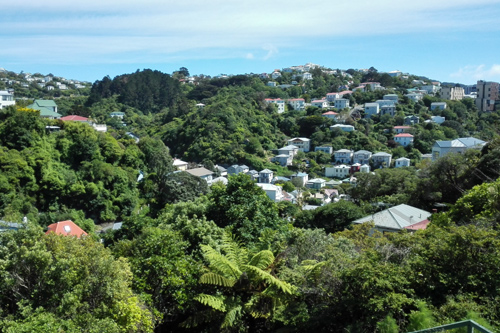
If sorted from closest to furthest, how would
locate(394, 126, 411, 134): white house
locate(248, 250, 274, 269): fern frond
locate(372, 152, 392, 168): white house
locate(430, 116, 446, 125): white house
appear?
locate(248, 250, 274, 269): fern frond < locate(372, 152, 392, 168): white house < locate(394, 126, 411, 134): white house < locate(430, 116, 446, 125): white house

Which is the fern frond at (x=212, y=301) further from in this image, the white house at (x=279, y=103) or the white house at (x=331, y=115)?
the white house at (x=279, y=103)

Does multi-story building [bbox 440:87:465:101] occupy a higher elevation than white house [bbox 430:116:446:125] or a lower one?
higher

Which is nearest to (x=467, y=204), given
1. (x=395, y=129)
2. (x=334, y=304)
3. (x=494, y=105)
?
(x=334, y=304)

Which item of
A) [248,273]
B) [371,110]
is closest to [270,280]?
[248,273]

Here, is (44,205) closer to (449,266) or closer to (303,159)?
(449,266)

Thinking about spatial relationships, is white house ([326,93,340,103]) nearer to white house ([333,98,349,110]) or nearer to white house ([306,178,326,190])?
white house ([333,98,349,110])

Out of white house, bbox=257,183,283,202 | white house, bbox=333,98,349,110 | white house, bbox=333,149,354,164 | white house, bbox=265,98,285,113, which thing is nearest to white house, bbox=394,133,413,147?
white house, bbox=333,149,354,164

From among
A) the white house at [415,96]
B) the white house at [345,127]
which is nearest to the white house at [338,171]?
the white house at [345,127]
